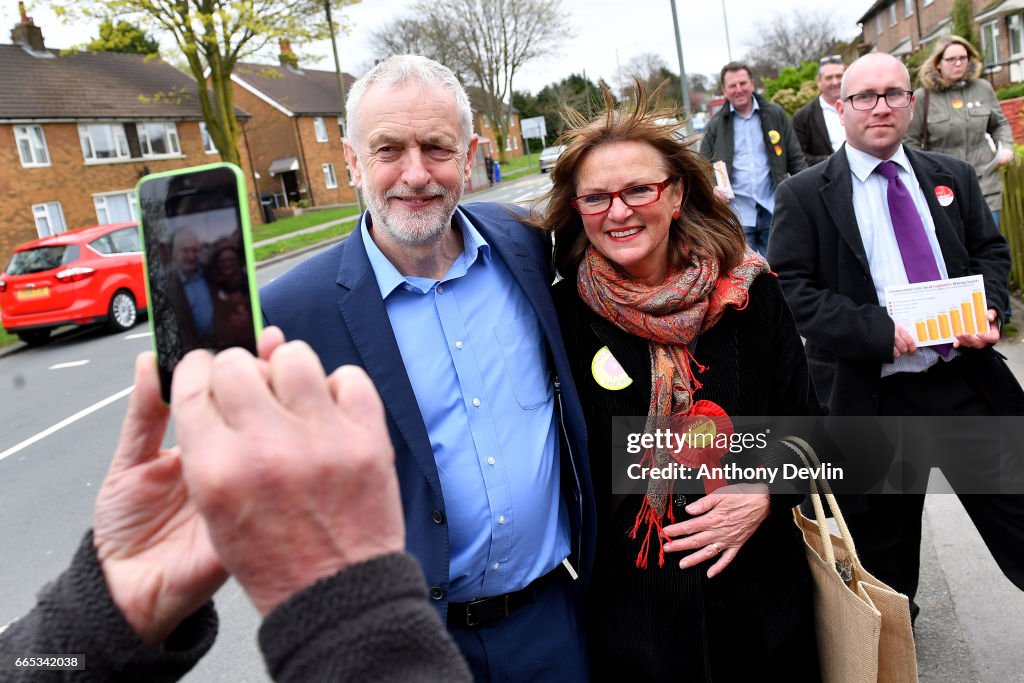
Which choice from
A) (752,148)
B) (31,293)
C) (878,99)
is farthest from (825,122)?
(31,293)

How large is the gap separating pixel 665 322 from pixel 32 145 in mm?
33419

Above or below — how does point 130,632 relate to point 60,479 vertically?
above

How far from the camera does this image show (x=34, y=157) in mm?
29531

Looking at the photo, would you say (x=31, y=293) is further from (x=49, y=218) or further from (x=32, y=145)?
(x=32, y=145)

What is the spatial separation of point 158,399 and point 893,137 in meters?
3.01

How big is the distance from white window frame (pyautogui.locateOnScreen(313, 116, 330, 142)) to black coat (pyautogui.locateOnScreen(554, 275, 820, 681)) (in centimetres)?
4747

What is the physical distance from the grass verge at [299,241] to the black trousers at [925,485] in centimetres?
1886

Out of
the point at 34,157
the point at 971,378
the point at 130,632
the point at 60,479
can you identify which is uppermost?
the point at 34,157

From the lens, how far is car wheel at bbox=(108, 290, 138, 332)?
1346cm

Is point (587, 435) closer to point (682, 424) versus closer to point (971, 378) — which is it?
point (682, 424)

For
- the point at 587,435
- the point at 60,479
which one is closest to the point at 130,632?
the point at 587,435

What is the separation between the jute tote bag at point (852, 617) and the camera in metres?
2.08

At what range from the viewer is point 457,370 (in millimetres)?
2125

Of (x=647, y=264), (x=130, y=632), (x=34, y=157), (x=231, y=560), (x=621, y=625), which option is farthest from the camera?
(x=34, y=157)
